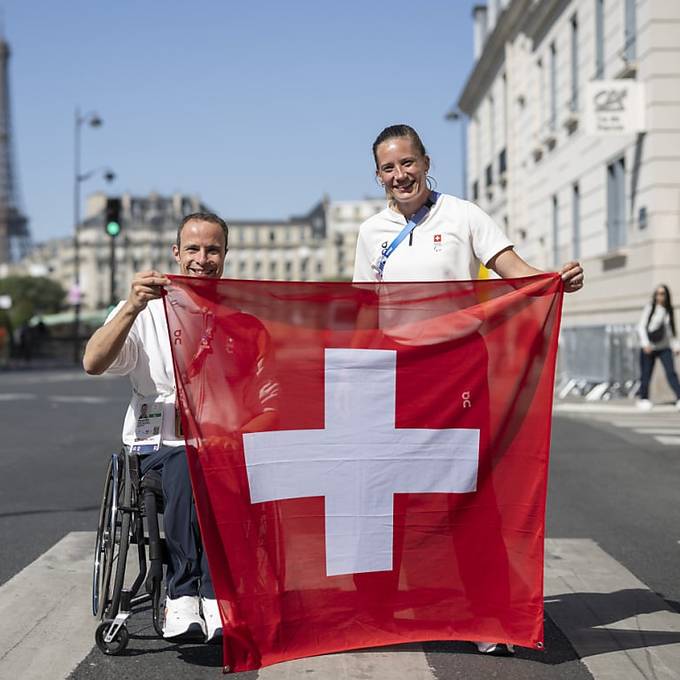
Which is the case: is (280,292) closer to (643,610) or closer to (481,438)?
(481,438)

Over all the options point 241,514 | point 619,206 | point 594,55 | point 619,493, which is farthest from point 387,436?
point 594,55

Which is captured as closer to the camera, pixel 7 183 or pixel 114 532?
pixel 114 532

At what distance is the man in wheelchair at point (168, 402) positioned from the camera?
4184mm

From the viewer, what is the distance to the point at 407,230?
4.66 meters

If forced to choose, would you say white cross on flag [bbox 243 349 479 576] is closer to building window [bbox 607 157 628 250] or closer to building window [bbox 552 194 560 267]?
building window [bbox 607 157 628 250]

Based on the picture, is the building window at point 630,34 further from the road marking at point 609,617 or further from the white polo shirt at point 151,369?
the white polo shirt at point 151,369

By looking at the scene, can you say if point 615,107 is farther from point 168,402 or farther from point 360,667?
point 360,667

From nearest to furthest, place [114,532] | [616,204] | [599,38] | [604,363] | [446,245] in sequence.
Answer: [114,532] < [446,245] < [604,363] < [616,204] < [599,38]

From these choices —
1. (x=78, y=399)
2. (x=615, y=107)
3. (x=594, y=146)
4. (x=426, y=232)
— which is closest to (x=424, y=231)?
(x=426, y=232)

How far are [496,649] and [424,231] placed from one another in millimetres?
1635

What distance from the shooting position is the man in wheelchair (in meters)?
4.18

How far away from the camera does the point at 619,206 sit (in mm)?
22672

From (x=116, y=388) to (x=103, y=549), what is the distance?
68.7 ft

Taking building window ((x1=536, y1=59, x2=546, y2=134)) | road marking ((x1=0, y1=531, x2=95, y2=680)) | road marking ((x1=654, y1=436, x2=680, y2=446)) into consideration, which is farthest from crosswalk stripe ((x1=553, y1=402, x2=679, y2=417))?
building window ((x1=536, y1=59, x2=546, y2=134))
